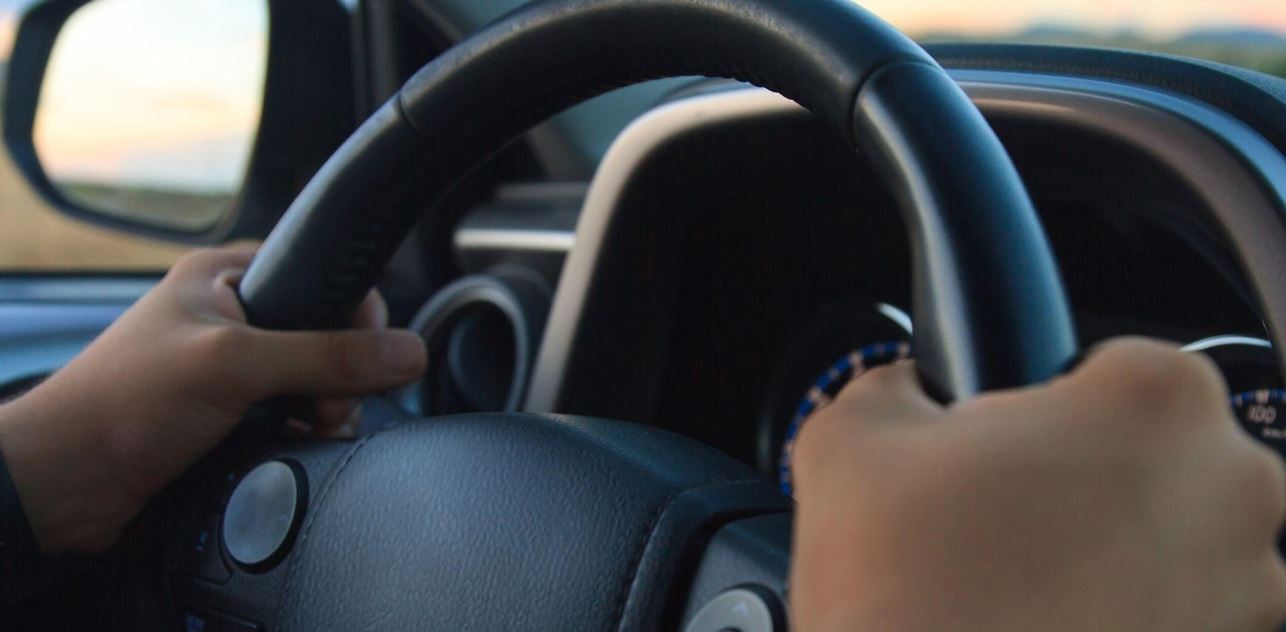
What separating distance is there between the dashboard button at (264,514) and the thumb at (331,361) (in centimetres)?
6

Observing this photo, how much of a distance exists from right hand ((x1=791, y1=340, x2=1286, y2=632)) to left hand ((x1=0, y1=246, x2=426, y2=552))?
608 millimetres

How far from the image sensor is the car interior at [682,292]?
598 millimetres

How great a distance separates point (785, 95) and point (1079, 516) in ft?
1.10

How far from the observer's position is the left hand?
0.92m

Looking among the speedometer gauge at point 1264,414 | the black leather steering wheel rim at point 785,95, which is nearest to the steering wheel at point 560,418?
the black leather steering wheel rim at point 785,95

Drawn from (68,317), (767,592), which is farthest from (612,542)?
(68,317)

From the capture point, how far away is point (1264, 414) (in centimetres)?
117

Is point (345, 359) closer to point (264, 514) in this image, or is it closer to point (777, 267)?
point (264, 514)

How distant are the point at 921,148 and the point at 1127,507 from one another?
19 centimetres

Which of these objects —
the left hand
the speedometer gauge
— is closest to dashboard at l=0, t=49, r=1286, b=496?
the speedometer gauge

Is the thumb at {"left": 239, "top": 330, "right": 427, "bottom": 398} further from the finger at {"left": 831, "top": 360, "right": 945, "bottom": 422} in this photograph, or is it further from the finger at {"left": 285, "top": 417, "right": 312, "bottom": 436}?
the finger at {"left": 831, "top": 360, "right": 945, "bottom": 422}

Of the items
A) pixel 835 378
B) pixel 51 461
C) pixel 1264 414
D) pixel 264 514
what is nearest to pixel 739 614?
pixel 264 514

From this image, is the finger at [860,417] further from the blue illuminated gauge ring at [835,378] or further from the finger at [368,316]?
the blue illuminated gauge ring at [835,378]

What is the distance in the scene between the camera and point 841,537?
44cm
